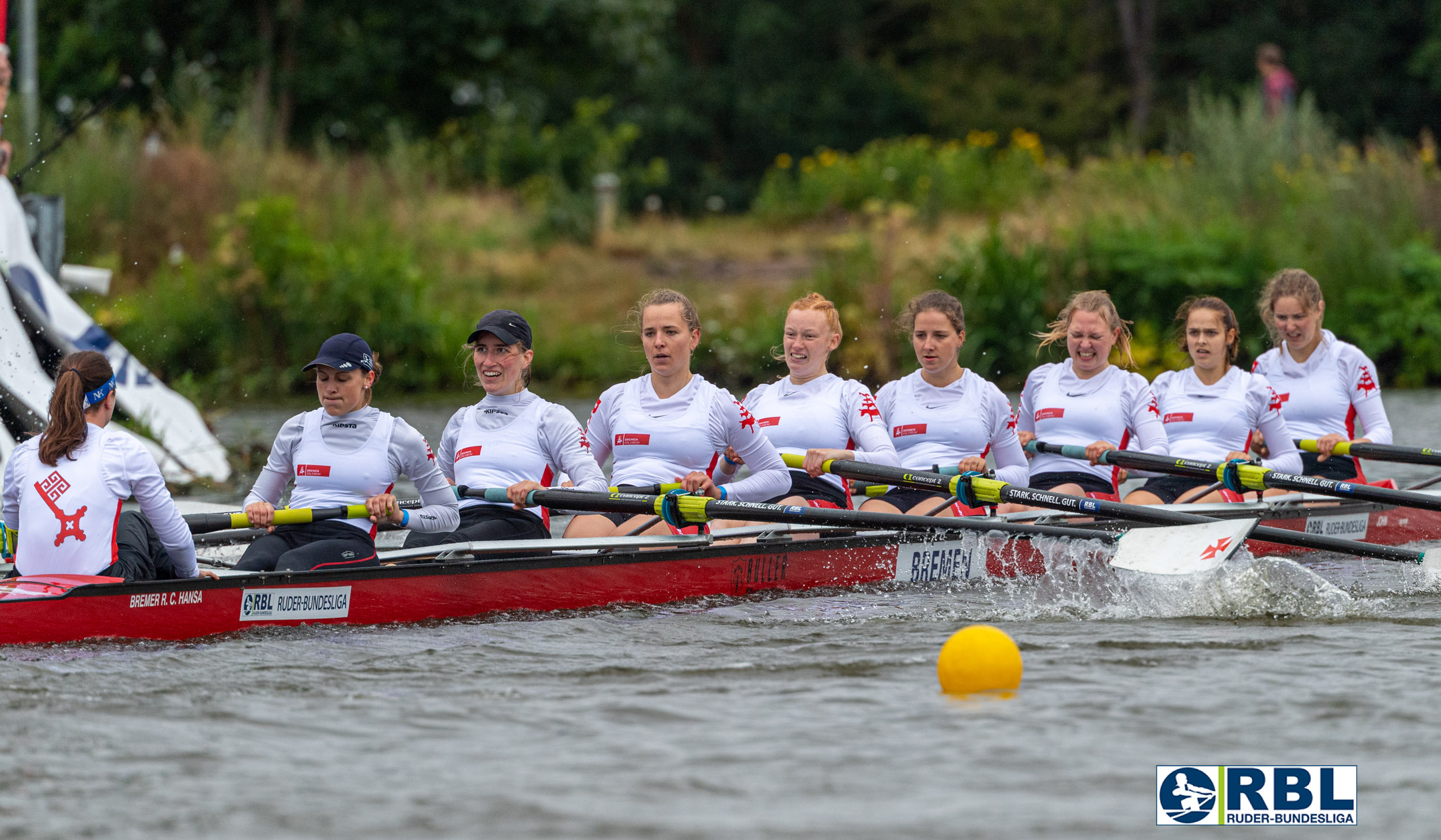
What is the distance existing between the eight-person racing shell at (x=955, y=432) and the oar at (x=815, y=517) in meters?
0.90

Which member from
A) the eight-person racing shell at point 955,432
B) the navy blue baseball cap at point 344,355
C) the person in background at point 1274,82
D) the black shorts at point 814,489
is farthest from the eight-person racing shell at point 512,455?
the person in background at point 1274,82

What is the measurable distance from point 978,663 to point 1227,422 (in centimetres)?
379

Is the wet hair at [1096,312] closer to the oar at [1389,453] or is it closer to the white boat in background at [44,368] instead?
the oar at [1389,453]

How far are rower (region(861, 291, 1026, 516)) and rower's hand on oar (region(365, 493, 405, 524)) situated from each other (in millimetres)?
2403

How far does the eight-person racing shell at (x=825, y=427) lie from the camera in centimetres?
774

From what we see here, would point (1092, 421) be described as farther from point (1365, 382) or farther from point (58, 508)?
point (58, 508)

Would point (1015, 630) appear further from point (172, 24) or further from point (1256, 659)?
point (172, 24)

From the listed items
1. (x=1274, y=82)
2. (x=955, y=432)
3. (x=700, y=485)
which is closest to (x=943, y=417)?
(x=955, y=432)

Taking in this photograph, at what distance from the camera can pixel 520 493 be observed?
6766 mm

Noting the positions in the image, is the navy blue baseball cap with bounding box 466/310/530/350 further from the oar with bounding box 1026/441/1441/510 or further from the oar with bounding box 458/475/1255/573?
the oar with bounding box 1026/441/1441/510

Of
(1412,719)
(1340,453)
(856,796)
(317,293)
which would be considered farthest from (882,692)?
(317,293)

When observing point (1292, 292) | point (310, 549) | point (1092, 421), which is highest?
point (1292, 292)

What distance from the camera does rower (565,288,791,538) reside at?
7.17 metres

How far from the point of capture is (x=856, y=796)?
4.33 meters
